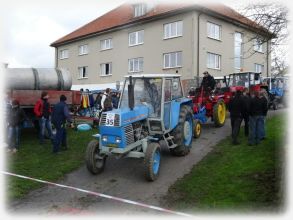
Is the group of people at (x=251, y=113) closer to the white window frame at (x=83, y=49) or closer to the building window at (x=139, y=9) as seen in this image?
the building window at (x=139, y=9)

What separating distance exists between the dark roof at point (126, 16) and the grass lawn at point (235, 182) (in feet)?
40.4

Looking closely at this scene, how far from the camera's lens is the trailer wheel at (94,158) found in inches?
348

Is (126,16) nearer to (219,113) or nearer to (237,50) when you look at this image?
(237,50)

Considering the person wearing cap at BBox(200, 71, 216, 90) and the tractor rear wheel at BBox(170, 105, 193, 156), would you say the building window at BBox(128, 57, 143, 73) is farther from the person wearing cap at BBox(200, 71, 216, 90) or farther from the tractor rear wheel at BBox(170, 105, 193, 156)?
the tractor rear wheel at BBox(170, 105, 193, 156)

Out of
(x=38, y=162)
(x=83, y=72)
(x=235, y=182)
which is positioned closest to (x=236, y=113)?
(x=235, y=182)

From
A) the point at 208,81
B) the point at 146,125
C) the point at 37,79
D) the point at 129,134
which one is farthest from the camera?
the point at 208,81

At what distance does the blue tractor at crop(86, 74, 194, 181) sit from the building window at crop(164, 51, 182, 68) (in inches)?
612

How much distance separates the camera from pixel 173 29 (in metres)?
26.5

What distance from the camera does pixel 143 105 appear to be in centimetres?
945

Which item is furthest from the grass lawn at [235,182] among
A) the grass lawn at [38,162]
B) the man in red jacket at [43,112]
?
the man in red jacket at [43,112]

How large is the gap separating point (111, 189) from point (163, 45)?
66.2ft

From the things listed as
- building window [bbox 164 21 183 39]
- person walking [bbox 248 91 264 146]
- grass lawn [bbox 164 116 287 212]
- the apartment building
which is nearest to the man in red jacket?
grass lawn [bbox 164 116 287 212]

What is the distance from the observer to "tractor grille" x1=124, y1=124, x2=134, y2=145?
8547mm

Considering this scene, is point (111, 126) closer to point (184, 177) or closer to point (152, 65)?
point (184, 177)
